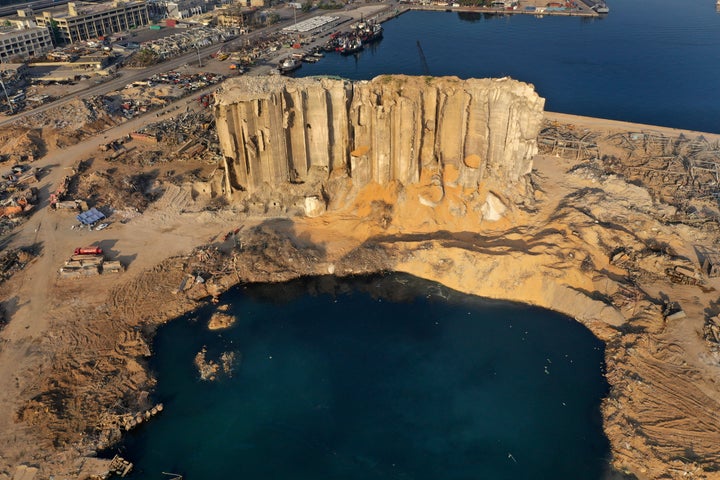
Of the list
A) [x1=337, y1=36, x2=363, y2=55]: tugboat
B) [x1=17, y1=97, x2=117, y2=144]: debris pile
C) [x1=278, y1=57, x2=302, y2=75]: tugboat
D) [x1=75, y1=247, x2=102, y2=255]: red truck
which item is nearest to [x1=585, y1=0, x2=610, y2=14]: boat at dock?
[x1=337, y1=36, x2=363, y2=55]: tugboat

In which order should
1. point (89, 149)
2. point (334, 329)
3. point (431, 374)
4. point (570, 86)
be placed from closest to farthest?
point (431, 374) → point (334, 329) → point (89, 149) → point (570, 86)

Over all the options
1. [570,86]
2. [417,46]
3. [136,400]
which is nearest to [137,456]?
[136,400]

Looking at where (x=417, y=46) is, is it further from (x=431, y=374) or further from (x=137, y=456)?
(x=137, y=456)

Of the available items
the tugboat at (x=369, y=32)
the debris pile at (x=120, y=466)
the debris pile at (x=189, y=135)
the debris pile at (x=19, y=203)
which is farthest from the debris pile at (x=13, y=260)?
the tugboat at (x=369, y=32)

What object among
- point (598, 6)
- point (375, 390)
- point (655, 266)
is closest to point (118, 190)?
point (375, 390)

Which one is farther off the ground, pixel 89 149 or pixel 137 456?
pixel 89 149

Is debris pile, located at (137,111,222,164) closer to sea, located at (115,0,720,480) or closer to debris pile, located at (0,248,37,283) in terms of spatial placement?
debris pile, located at (0,248,37,283)
